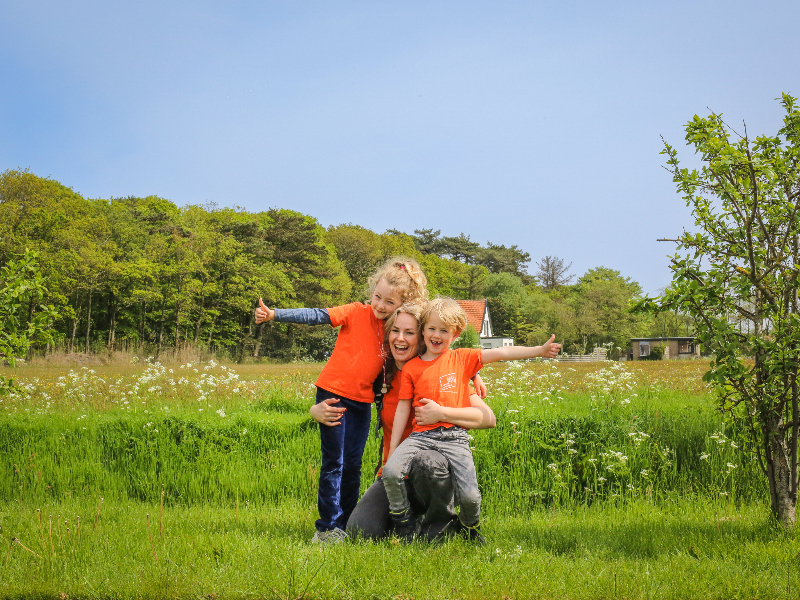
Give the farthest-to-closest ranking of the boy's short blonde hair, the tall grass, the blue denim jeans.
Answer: the tall grass, the blue denim jeans, the boy's short blonde hair

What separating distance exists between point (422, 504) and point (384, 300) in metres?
1.45

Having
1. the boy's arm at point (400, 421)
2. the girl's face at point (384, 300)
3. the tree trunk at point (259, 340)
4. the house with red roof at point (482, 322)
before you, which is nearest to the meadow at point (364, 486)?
the boy's arm at point (400, 421)

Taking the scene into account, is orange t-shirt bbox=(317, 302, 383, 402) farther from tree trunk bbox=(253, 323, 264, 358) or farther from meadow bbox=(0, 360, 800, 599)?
tree trunk bbox=(253, 323, 264, 358)

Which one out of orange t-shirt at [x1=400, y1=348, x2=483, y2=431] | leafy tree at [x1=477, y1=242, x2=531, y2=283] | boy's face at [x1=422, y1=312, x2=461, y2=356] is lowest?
orange t-shirt at [x1=400, y1=348, x2=483, y2=431]

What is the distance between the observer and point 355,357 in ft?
13.8

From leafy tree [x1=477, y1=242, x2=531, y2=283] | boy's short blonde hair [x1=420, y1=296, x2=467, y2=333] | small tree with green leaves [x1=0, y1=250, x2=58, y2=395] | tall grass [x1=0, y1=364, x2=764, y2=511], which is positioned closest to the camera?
boy's short blonde hair [x1=420, y1=296, x2=467, y2=333]

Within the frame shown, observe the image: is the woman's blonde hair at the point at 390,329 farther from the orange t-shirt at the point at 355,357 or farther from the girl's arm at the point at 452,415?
the girl's arm at the point at 452,415

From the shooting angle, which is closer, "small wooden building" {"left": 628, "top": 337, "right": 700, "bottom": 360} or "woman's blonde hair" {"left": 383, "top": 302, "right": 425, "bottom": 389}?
"woman's blonde hair" {"left": 383, "top": 302, "right": 425, "bottom": 389}

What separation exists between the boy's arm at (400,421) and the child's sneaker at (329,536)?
70 centimetres

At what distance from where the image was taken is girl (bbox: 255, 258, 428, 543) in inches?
162

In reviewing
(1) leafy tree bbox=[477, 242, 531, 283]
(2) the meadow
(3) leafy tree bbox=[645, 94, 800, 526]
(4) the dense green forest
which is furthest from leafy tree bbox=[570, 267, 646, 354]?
(3) leafy tree bbox=[645, 94, 800, 526]

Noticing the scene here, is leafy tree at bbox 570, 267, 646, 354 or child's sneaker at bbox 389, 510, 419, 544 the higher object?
Result: leafy tree at bbox 570, 267, 646, 354

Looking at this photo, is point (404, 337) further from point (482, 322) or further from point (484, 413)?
point (482, 322)

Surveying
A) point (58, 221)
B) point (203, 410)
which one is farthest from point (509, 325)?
point (203, 410)
